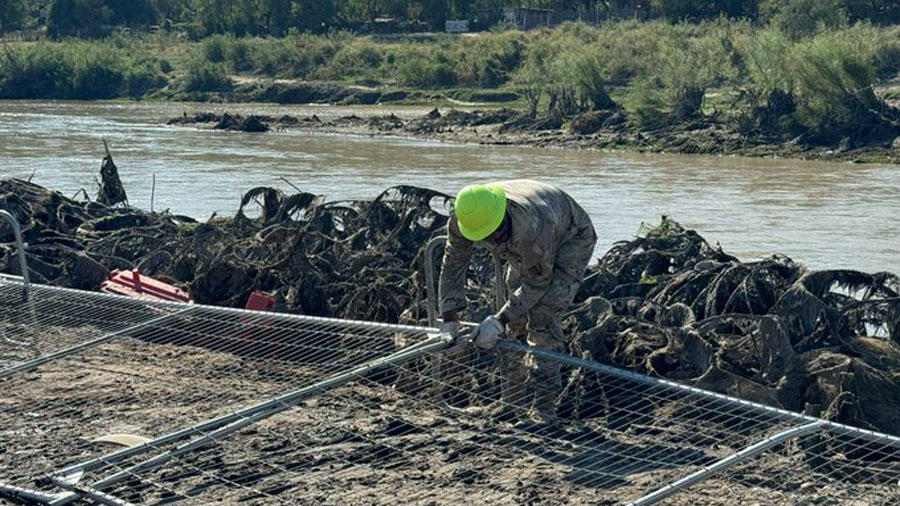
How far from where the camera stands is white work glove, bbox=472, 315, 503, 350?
695 centimetres

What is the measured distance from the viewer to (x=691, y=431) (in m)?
7.30

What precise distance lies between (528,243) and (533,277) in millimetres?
231

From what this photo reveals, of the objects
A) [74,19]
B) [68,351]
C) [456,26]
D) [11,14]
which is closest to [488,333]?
[68,351]

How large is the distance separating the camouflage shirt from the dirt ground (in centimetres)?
70

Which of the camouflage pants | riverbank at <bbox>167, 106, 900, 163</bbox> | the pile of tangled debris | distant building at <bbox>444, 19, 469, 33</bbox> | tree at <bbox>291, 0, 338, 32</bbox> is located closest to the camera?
the camouflage pants

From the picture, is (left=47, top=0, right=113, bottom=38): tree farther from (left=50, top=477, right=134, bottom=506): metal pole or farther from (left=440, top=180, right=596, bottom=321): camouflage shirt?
(left=50, top=477, right=134, bottom=506): metal pole

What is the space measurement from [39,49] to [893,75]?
36346mm

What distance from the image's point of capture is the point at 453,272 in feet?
24.6

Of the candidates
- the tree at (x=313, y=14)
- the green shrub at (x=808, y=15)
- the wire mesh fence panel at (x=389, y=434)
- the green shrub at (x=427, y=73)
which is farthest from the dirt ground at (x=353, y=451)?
the tree at (x=313, y=14)

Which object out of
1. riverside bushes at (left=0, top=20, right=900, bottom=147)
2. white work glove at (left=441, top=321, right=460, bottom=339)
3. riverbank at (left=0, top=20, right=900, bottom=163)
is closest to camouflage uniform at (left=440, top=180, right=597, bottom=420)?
white work glove at (left=441, top=321, right=460, bottom=339)

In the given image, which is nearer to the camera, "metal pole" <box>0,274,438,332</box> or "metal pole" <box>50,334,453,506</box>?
"metal pole" <box>50,334,453,506</box>

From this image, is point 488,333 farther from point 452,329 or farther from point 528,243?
point 528,243

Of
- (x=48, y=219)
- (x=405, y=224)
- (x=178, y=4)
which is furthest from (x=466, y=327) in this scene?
(x=178, y=4)

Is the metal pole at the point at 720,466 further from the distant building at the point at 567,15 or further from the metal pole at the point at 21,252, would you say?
the distant building at the point at 567,15
